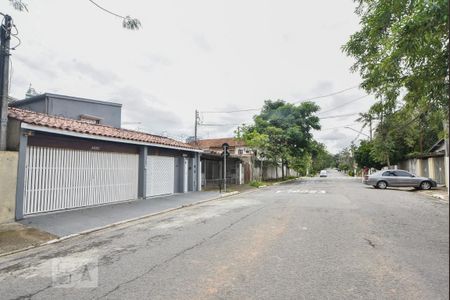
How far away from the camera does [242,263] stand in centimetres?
464

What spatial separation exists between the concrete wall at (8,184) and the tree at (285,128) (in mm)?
23231

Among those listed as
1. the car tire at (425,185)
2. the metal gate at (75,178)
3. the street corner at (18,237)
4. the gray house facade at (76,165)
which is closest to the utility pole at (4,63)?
the gray house facade at (76,165)

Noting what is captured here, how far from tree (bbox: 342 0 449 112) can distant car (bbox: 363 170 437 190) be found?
530 inches

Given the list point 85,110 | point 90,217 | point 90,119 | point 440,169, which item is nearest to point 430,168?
point 440,169

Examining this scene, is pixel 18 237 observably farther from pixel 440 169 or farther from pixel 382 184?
pixel 440 169

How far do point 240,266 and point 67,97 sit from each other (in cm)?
2046

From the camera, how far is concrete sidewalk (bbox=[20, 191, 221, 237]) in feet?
25.2

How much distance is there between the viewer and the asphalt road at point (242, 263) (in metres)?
3.64

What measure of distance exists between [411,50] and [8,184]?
10703mm

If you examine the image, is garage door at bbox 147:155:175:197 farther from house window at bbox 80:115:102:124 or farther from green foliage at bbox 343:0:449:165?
green foliage at bbox 343:0:449:165


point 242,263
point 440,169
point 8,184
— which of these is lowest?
point 242,263

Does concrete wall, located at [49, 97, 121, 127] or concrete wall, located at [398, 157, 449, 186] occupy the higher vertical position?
concrete wall, located at [49, 97, 121, 127]

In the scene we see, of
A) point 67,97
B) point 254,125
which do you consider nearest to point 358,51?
point 67,97

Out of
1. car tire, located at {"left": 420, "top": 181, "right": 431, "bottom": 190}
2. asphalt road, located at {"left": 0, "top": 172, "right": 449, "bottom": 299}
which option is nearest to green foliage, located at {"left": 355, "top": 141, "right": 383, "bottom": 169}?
car tire, located at {"left": 420, "top": 181, "right": 431, "bottom": 190}
